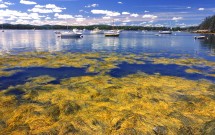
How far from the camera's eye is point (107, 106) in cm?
1641

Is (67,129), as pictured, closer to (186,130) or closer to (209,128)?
(186,130)

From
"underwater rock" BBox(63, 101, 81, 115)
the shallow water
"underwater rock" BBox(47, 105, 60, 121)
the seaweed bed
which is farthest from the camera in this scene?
"underwater rock" BBox(63, 101, 81, 115)

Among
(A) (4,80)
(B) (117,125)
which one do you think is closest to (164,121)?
(B) (117,125)

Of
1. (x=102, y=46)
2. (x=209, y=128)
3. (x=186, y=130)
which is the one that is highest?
(x=102, y=46)

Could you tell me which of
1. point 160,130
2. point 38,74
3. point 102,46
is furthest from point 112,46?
point 160,130

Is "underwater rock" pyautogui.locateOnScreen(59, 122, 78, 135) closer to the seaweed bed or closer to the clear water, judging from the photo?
the seaweed bed

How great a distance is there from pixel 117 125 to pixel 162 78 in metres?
14.3

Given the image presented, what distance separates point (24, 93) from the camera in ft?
63.4

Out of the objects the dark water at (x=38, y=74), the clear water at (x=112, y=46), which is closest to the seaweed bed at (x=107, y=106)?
the dark water at (x=38, y=74)

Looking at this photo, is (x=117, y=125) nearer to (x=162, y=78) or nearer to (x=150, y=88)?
(x=150, y=88)

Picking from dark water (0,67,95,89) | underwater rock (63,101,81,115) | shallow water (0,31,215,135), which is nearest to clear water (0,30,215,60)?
dark water (0,67,95,89)

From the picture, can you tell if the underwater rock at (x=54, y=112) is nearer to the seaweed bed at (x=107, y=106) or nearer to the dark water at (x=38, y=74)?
the seaweed bed at (x=107, y=106)

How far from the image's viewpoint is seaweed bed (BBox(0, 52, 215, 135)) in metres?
13.1

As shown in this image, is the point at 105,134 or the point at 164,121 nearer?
→ the point at 105,134
